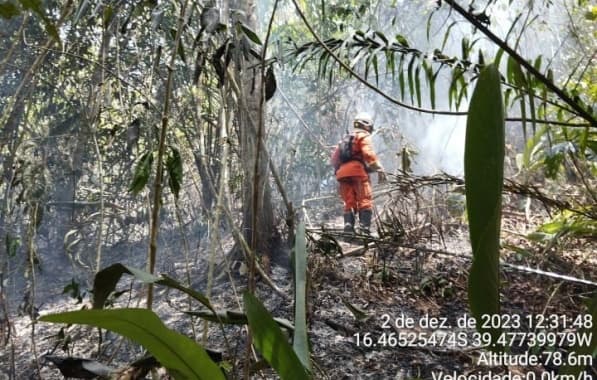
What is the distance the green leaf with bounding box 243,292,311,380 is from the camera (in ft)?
1.44

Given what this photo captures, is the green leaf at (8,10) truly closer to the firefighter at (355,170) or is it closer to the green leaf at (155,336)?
the green leaf at (155,336)

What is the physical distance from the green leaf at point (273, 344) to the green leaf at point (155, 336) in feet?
0.18

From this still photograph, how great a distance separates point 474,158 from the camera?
374 millimetres

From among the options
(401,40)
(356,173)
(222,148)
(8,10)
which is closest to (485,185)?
(8,10)

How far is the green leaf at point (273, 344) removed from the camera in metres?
0.44

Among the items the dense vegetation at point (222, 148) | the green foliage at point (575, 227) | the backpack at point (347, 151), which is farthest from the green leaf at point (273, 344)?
the backpack at point (347, 151)

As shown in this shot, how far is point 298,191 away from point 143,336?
3.45 m

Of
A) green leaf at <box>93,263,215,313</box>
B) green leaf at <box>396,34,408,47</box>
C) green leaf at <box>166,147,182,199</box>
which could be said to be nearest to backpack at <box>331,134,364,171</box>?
green leaf at <box>396,34,408,47</box>

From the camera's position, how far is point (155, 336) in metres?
0.41

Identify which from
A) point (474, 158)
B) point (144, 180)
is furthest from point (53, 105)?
point (474, 158)

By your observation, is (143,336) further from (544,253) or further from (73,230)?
(73,230)

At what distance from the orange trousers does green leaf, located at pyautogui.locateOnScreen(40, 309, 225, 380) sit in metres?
2.49

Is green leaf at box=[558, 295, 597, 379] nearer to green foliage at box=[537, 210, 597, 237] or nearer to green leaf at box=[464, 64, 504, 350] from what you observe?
green leaf at box=[464, 64, 504, 350]

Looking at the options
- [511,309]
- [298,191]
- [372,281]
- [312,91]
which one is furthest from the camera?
[312,91]
